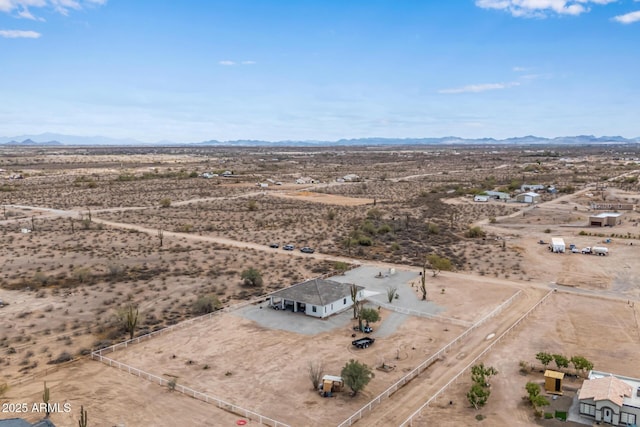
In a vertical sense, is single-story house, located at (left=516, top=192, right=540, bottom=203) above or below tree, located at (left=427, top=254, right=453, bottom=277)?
above

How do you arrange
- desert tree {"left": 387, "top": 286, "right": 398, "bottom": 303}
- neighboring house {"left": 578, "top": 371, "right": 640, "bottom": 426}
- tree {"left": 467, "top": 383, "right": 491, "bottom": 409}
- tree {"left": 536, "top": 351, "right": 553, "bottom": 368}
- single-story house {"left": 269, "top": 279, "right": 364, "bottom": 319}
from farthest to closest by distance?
desert tree {"left": 387, "top": 286, "right": 398, "bottom": 303}
single-story house {"left": 269, "top": 279, "right": 364, "bottom": 319}
tree {"left": 536, "top": 351, "right": 553, "bottom": 368}
tree {"left": 467, "top": 383, "right": 491, "bottom": 409}
neighboring house {"left": 578, "top": 371, "right": 640, "bottom": 426}

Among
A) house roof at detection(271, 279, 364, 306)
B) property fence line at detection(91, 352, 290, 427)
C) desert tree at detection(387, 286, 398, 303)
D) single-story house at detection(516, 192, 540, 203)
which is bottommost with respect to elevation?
property fence line at detection(91, 352, 290, 427)

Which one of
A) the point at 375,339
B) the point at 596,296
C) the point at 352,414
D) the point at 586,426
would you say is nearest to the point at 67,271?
the point at 375,339

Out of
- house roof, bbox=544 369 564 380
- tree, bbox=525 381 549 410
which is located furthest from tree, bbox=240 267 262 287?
tree, bbox=525 381 549 410

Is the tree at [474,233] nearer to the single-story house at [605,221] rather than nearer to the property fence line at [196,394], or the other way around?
the single-story house at [605,221]

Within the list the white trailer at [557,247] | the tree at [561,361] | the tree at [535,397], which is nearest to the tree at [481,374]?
the tree at [535,397]

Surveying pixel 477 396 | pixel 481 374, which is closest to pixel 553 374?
pixel 481 374

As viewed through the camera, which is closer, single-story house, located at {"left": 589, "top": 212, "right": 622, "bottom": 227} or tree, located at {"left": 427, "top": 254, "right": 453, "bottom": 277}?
tree, located at {"left": 427, "top": 254, "right": 453, "bottom": 277}

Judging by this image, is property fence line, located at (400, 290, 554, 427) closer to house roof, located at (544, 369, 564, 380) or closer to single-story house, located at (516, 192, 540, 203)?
house roof, located at (544, 369, 564, 380)
